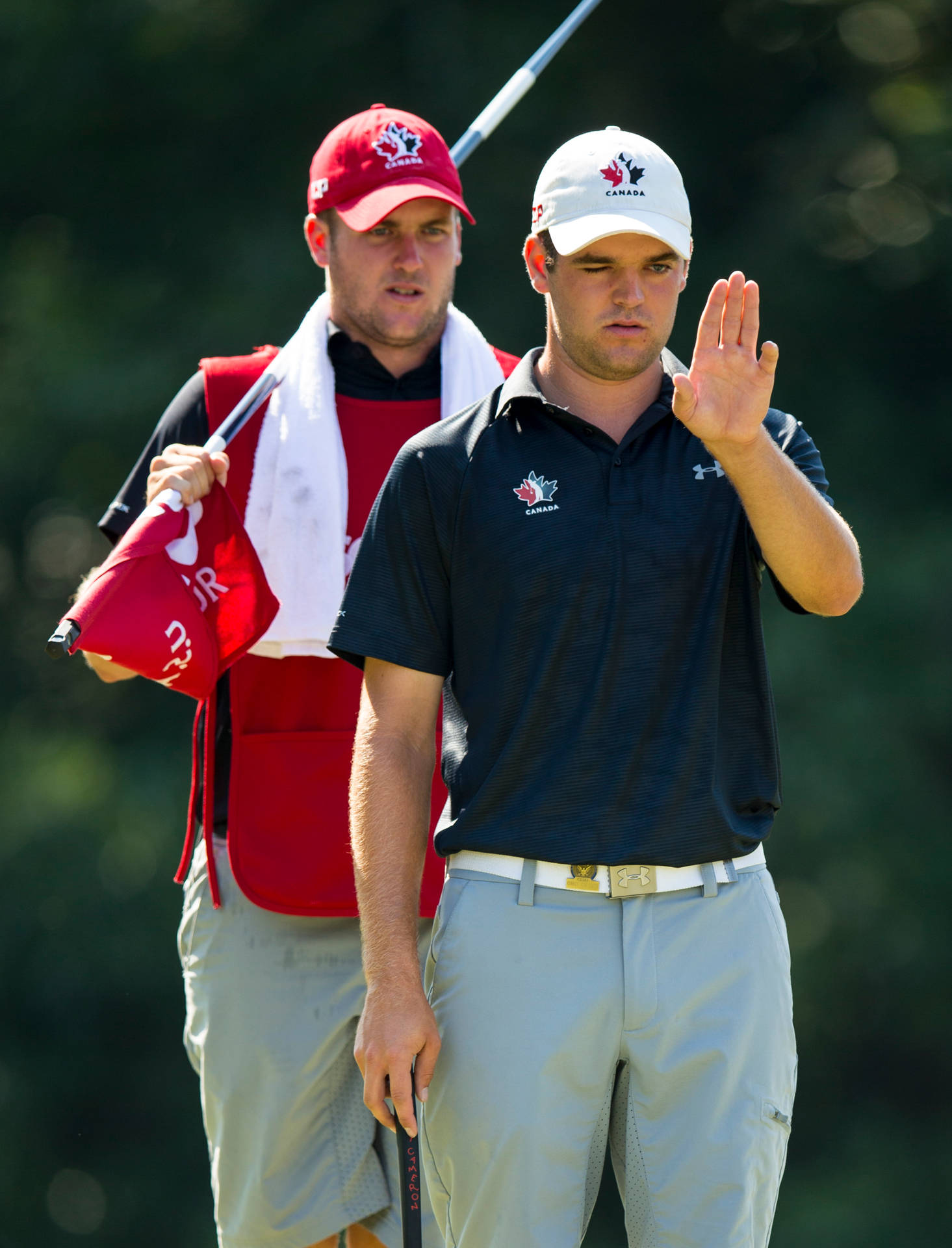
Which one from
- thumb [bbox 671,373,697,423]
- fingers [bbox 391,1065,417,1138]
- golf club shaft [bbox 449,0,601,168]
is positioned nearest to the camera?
thumb [bbox 671,373,697,423]

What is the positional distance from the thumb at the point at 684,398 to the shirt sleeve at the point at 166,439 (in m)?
1.24

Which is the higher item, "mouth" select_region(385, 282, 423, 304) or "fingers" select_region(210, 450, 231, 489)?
"mouth" select_region(385, 282, 423, 304)

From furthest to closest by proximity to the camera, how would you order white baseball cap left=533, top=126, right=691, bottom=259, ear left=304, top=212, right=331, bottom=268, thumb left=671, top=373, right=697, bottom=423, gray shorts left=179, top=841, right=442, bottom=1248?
1. ear left=304, top=212, right=331, bottom=268
2. gray shorts left=179, top=841, right=442, bottom=1248
3. white baseball cap left=533, top=126, right=691, bottom=259
4. thumb left=671, top=373, right=697, bottom=423

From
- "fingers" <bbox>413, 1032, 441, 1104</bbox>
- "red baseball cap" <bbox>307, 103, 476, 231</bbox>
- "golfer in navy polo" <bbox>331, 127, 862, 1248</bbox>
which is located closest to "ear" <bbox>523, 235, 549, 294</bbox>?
"golfer in navy polo" <bbox>331, 127, 862, 1248</bbox>

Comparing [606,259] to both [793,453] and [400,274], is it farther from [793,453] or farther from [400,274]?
[400,274]

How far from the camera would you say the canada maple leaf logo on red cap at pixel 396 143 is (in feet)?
10.1

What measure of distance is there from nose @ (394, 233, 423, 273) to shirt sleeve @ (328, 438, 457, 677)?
809 millimetres

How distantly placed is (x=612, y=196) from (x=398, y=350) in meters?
0.88

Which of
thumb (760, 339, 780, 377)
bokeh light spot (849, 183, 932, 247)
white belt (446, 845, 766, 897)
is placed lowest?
white belt (446, 845, 766, 897)

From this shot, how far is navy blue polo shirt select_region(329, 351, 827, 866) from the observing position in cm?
220

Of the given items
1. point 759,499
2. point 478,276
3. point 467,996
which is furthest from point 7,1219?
point 759,499

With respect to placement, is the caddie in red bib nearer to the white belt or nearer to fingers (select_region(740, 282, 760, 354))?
the white belt

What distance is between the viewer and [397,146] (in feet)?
10.2

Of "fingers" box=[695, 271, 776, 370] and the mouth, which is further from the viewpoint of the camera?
the mouth
